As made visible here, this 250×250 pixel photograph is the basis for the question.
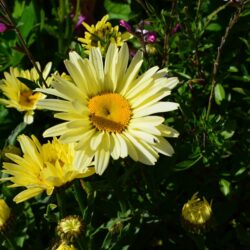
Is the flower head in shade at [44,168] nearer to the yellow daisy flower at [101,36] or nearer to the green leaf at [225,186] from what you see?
the yellow daisy flower at [101,36]

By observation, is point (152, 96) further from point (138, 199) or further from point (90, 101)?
Result: point (138, 199)

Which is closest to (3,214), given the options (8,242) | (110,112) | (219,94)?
(8,242)

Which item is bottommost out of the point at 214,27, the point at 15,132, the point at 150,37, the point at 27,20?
the point at 15,132

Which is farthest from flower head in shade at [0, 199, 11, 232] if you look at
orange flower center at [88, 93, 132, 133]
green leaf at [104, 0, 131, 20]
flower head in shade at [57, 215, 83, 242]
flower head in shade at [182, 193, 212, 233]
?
green leaf at [104, 0, 131, 20]

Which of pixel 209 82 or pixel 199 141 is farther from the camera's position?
pixel 209 82

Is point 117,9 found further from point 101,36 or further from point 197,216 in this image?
point 197,216

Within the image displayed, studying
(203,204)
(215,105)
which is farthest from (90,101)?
(215,105)
